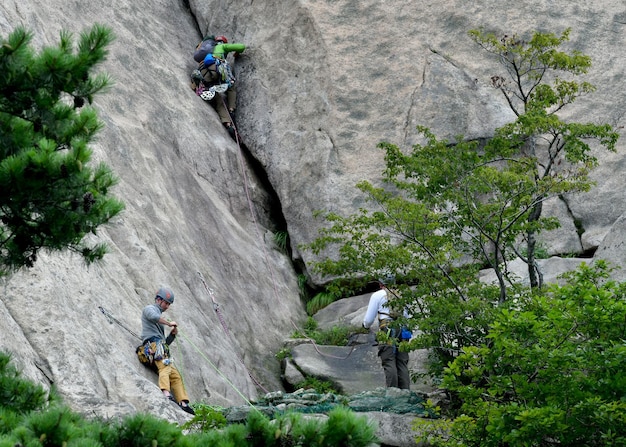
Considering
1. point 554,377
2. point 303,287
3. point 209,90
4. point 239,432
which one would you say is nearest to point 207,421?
point 554,377

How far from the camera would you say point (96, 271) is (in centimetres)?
1397

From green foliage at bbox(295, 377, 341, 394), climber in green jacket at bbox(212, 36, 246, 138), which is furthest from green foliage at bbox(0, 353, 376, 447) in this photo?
climber in green jacket at bbox(212, 36, 246, 138)

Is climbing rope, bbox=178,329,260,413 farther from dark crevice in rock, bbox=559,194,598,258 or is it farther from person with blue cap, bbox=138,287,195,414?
dark crevice in rock, bbox=559,194,598,258

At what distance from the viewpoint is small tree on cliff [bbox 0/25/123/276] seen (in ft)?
23.5

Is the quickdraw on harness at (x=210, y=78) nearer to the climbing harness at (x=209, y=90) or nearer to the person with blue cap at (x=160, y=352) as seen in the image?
the climbing harness at (x=209, y=90)

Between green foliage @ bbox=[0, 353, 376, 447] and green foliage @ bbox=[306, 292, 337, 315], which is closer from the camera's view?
green foliage @ bbox=[0, 353, 376, 447]

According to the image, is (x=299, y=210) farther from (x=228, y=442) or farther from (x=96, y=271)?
(x=228, y=442)

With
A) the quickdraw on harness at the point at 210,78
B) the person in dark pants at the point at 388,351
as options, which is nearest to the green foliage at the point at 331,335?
the person in dark pants at the point at 388,351

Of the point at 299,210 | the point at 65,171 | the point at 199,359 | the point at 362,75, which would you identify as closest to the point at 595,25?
the point at 362,75

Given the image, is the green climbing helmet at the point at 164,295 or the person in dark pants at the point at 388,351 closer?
the green climbing helmet at the point at 164,295

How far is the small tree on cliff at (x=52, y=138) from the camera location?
282 inches

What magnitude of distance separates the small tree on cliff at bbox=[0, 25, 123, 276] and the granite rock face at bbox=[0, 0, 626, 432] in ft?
22.5

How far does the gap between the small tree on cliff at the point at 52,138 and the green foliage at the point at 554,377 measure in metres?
4.70

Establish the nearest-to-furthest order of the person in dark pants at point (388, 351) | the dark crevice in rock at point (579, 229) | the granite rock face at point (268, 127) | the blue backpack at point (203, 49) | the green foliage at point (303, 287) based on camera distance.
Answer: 1. the person in dark pants at point (388, 351)
2. the granite rock face at point (268, 127)
3. the dark crevice in rock at point (579, 229)
4. the green foliage at point (303, 287)
5. the blue backpack at point (203, 49)
